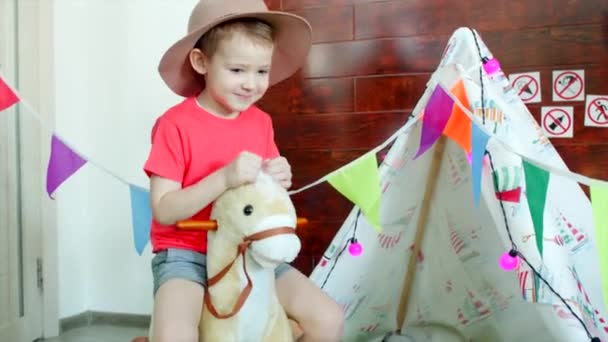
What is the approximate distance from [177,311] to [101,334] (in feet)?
3.80

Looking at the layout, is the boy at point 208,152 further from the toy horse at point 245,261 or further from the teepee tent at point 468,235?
the teepee tent at point 468,235

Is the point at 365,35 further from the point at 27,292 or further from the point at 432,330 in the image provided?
the point at 27,292

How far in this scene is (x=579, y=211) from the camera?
4.31ft

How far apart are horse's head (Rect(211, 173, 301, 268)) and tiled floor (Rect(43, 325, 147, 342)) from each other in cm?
115

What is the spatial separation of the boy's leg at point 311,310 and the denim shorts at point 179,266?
0.57ft

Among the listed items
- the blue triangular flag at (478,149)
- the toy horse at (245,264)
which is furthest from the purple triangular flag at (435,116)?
the toy horse at (245,264)

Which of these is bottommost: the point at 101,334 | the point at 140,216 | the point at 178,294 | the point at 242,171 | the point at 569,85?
the point at 101,334

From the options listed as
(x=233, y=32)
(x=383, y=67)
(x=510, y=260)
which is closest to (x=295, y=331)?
(x=510, y=260)

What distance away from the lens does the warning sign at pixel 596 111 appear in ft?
5.82

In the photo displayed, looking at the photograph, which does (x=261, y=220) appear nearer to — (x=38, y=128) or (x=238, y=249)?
(x=238, y=249)

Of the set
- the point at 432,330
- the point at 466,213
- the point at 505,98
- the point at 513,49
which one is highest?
the point at 513,49

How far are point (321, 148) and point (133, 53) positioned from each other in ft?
2.52

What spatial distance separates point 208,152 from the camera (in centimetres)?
121

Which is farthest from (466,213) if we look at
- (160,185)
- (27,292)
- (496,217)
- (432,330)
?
(27,292)
